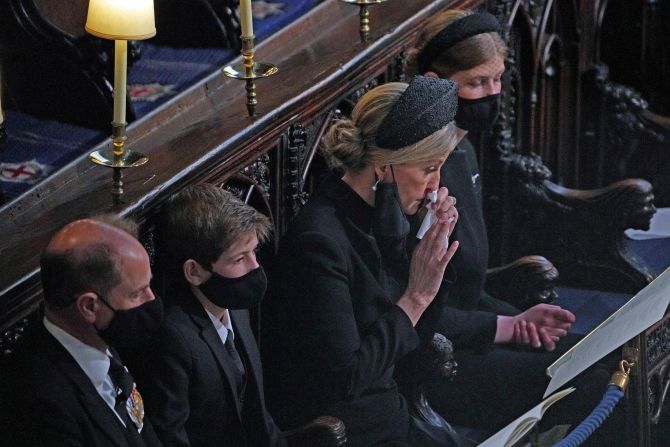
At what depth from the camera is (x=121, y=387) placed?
4.24m

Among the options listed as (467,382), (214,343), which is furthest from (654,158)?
(214,343)

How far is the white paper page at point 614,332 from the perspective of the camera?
515 cm

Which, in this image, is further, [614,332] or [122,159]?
[614,332]

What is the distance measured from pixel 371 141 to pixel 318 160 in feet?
1.39

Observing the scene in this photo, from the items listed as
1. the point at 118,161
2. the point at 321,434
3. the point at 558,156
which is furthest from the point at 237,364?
the point at 558,156

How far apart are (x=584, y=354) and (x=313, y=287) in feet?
2.73

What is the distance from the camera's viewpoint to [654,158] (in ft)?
26.3

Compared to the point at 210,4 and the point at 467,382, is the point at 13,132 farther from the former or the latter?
the point at 467,382

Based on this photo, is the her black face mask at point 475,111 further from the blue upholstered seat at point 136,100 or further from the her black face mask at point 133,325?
the her black face mask at point 133,325

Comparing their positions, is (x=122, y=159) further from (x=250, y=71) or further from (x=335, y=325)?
(x=335, y=325)

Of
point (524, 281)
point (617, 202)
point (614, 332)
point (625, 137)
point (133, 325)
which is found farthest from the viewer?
point (625, 137)

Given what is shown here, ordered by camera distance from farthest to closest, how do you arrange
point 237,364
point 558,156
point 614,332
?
1. point 558,156
2. point 614,332
3. point 237,364

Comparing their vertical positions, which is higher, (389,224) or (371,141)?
(371,141)

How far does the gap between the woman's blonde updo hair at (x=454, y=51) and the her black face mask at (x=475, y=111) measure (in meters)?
0.11
